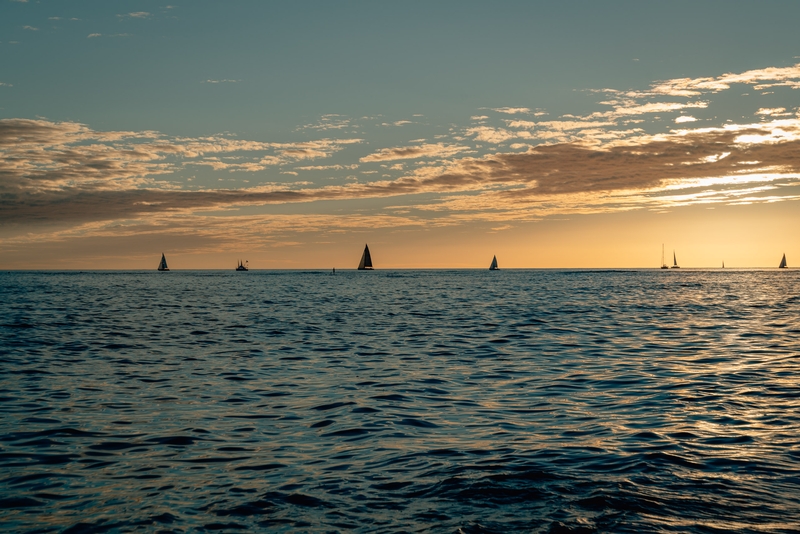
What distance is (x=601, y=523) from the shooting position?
8.82 meters

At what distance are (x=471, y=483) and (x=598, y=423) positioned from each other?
5608 millimetres

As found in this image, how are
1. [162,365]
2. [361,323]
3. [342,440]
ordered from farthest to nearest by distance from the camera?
[361,323], [162,365], [342,440]

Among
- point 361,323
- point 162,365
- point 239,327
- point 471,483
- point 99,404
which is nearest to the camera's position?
point 471,483

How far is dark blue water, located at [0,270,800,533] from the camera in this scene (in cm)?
937

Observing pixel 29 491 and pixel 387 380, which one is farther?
pixel 387 380

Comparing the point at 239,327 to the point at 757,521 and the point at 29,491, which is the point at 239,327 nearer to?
the point at 29,491

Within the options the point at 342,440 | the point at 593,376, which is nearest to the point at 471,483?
the point at 342,440

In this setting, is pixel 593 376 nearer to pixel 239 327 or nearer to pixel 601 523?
pixel 601 523

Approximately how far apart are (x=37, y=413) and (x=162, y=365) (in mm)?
8516

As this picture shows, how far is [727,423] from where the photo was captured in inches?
586

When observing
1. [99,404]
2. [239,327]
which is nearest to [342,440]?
[99,404]

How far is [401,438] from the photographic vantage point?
549 inches

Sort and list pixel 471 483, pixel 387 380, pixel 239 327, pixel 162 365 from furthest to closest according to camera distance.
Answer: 1. pixel 239 327
2. pixel 162 365
3. pixel 387 380
4. pixel 471 483

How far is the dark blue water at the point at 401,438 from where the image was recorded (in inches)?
369
